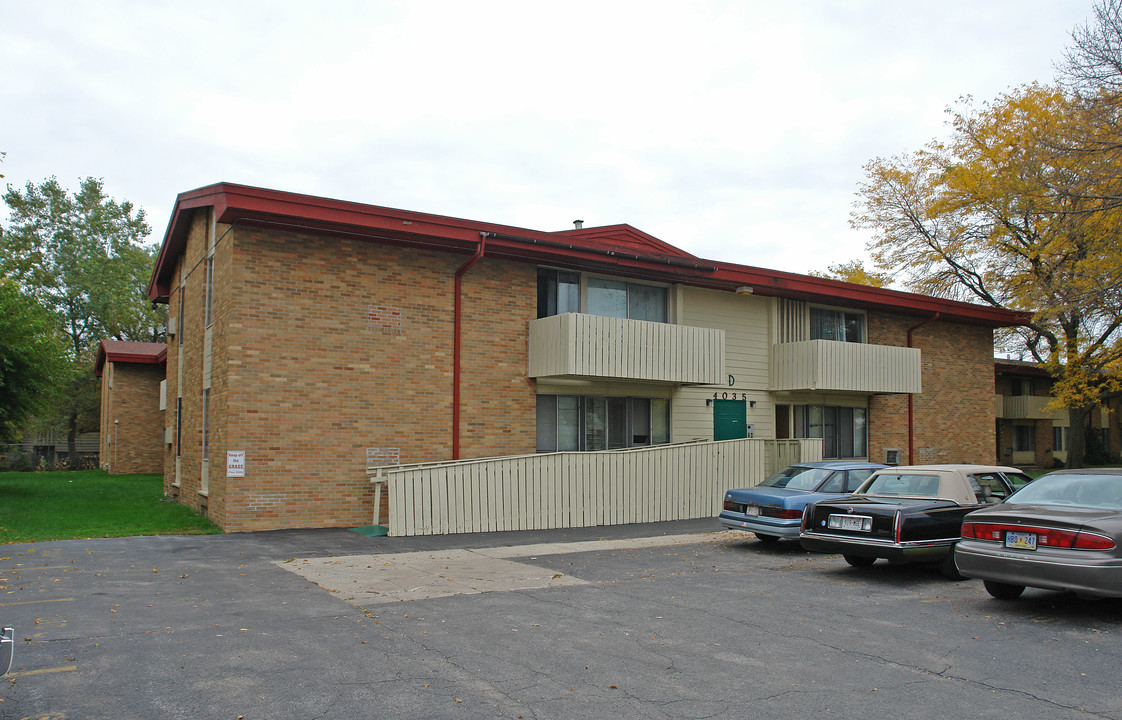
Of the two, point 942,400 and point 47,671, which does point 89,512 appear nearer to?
point 47,671

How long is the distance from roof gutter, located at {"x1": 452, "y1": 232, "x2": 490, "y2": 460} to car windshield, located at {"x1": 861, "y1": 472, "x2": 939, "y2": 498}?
8011 mm

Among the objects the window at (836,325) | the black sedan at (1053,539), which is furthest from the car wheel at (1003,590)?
the window at (836,325)

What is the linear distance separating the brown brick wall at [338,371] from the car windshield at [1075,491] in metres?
10.4

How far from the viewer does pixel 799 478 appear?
13.7 metres

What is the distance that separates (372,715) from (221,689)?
4.01 feet

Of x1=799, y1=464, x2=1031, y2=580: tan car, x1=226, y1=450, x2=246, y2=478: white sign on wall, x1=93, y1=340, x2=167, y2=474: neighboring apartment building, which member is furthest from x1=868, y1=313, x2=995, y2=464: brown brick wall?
x1=93, y1=340, x2=167, y2=474: neighboring apartment building

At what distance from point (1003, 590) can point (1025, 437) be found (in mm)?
42057

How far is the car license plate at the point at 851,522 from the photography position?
407 inches

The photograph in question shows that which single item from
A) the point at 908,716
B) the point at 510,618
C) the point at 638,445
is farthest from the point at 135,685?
the point at 638,445

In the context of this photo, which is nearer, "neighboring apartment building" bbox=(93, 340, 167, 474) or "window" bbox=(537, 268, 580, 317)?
"window" bbox=(537, 268, 580, 317)

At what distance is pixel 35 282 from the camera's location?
46562 millimetres

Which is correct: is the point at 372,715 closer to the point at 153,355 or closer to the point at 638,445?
the point at 638,445

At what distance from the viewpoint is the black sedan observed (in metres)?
7.54

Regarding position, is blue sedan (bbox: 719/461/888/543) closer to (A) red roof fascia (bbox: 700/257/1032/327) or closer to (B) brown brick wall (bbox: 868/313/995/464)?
(A) red roof fascia (bbox: 700/257/1032/327)
